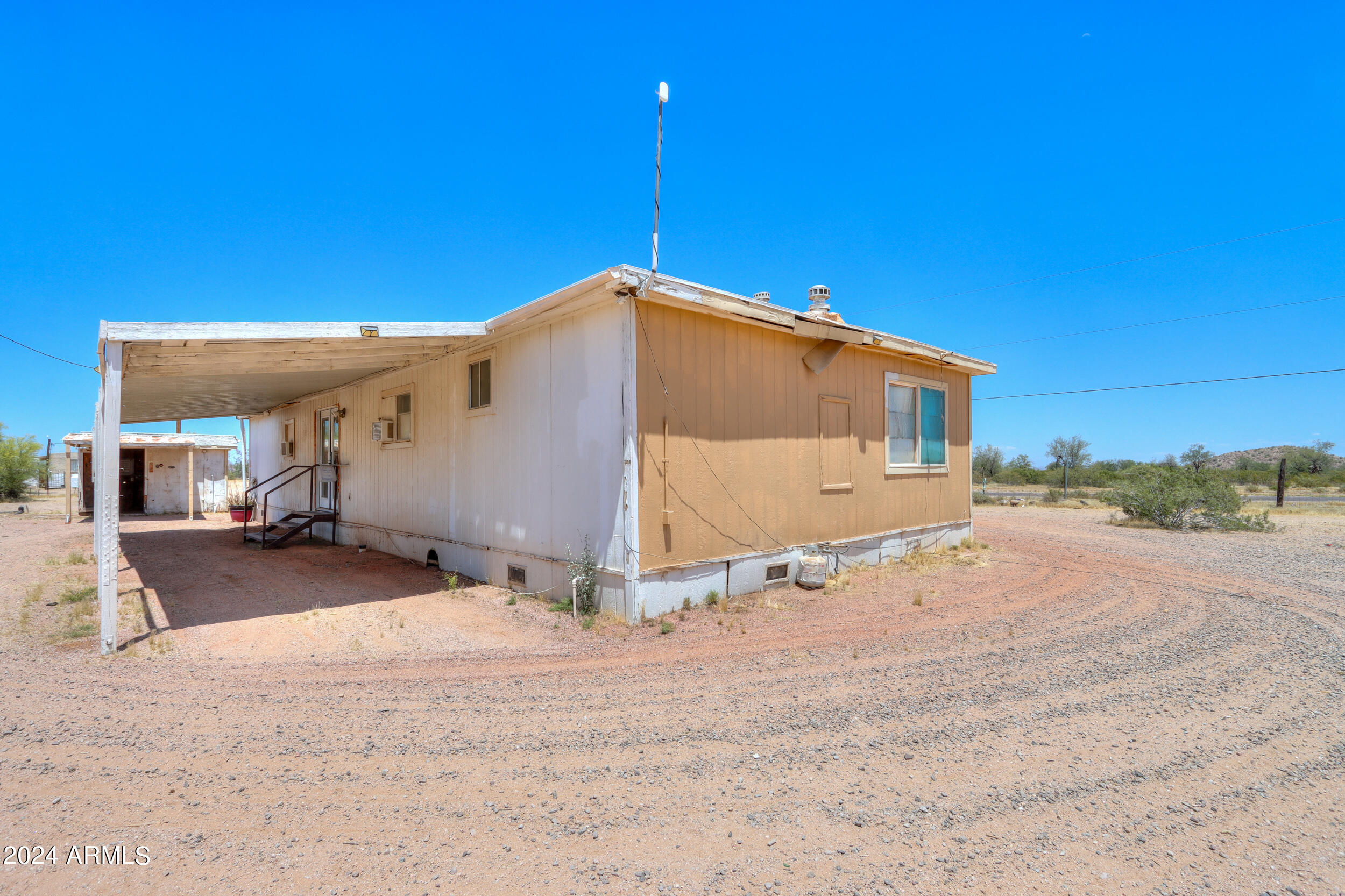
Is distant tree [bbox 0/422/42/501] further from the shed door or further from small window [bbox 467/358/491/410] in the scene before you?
the shed door

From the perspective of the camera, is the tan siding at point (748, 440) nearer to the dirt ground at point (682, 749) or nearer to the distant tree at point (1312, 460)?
the dirt ground at point (682, 749)

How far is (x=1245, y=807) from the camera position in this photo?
2766 millimetres

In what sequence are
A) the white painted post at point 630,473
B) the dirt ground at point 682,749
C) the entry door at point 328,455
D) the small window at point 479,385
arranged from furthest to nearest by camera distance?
the entry door at point 328,455 → the small window at point 479,385 → the white painted post at point 630,473 → the dirt ground at point 682,749

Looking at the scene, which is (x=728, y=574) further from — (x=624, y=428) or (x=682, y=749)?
(x=682, y=749)

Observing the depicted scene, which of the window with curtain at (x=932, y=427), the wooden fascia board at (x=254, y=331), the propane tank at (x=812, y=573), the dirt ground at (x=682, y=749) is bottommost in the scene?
the dirt ground at (x=682, y=749)

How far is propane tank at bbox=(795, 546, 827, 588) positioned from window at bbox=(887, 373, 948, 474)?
96.9 inches

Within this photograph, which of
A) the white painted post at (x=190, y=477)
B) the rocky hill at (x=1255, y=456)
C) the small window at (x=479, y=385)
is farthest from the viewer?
the rocky hill at (x=1255, y=456)

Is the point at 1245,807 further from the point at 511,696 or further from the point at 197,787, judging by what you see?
the point at 197,787

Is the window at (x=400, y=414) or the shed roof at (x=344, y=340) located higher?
the shed roof at (x=344, y=340)

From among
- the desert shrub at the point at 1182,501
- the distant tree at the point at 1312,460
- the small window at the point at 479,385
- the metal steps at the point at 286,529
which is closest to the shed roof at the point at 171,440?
the metal steps at the point at 286,529

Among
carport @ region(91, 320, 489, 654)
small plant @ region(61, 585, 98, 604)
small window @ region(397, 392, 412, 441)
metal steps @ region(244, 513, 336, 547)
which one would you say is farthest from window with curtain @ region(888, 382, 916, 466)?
small plant @ region(61, 585, 98, 604)

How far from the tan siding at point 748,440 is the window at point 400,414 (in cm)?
510

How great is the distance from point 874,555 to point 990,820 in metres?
6.43

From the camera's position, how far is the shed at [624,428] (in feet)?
19.6
